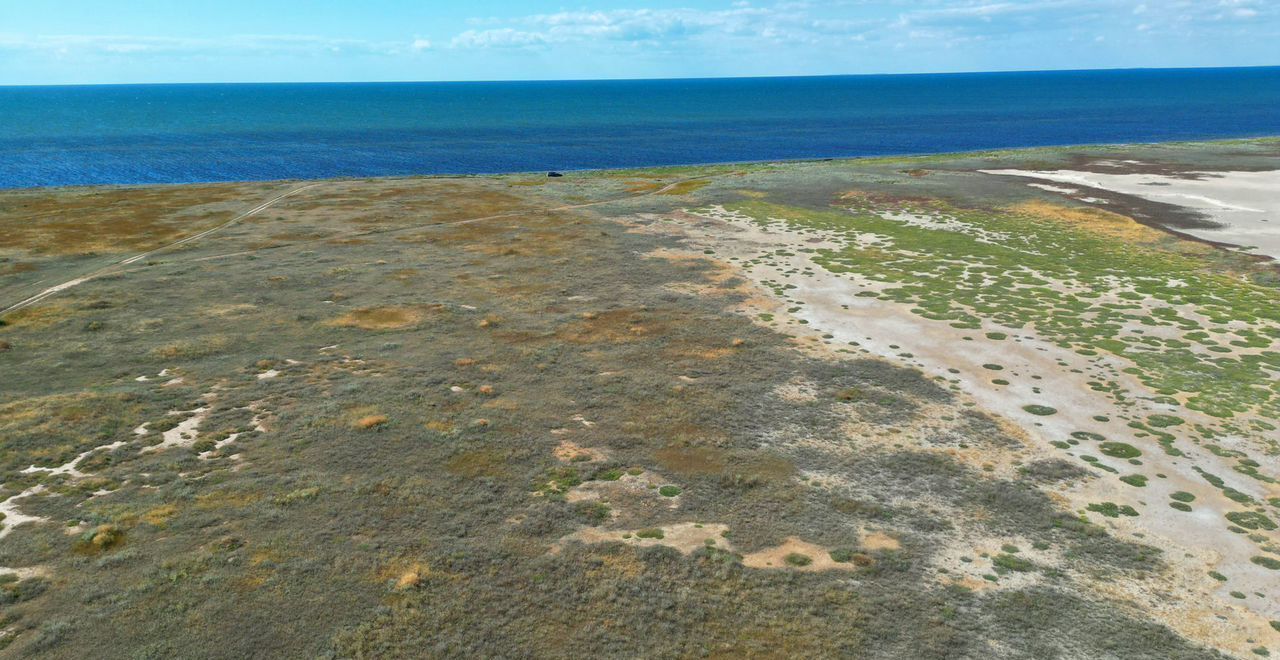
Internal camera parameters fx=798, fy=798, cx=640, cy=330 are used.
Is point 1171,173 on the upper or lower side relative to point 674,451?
upper

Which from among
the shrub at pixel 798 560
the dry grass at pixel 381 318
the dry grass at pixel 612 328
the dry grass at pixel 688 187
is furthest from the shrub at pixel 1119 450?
the dry grass at pixel 688 187

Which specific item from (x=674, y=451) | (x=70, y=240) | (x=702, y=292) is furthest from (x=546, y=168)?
(x=674, y=451)

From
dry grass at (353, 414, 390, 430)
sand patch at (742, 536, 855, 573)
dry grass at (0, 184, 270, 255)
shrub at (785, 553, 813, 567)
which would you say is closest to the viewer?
sand patch at (742, 536, 855, 573)

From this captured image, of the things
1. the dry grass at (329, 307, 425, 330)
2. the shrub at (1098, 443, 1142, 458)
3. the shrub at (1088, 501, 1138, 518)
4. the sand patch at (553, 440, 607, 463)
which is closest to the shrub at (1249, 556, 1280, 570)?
the shrub at (1088, 501, 1138, 518)

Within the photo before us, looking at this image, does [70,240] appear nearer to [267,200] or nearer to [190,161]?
[267,200]

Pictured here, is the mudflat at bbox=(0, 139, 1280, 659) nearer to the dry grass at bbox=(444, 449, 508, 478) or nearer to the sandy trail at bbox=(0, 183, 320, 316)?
the dry grass at bbox=(444, 449, 508, 478)

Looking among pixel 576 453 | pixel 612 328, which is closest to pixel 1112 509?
pixel 576 453

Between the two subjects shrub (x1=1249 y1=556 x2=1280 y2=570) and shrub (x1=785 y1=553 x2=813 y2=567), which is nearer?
shrub (x1=1249 y1=556 x2=1280 y2=570)

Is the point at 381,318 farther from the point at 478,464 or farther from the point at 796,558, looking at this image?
the point at 796,558
